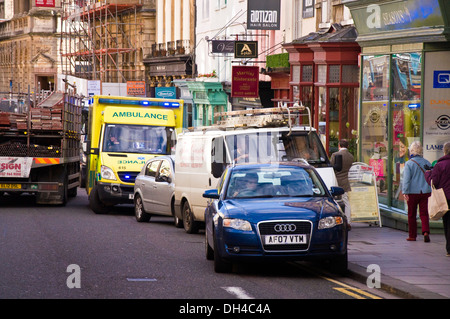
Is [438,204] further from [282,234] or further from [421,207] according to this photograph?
[282,234]

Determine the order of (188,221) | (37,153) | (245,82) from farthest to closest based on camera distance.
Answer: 1. (245,82)
2. (37,153)
3. (188,221)

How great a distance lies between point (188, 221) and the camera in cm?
1912

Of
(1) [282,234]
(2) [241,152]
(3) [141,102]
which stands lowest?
(1) [282,234]

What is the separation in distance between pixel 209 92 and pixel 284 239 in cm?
3825

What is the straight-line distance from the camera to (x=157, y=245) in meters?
16.3

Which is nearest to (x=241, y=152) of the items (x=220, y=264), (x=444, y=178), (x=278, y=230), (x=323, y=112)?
(x=444, y=178)

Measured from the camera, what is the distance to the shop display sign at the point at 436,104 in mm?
17719

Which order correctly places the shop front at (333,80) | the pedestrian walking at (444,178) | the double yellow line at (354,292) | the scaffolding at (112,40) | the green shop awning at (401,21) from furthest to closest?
the scaffolding at (112,40)
the shop front at (333,80)
the green shop awning at (401,21)
the pedestrian walking at (444,178)
the double yellow line at (354,292)

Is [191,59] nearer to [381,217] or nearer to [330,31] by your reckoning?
[330,31]

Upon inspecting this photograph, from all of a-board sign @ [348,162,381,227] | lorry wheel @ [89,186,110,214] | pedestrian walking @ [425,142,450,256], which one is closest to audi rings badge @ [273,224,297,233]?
pedestrian walking @ [425,142,450,256]

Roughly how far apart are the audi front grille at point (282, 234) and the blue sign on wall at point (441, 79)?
22.2 ft

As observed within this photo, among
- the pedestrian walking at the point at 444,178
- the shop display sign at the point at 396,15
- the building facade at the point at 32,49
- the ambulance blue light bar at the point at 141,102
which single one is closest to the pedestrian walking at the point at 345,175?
the shop display sign at the point at 396,15

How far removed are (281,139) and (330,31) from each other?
11.5 meters

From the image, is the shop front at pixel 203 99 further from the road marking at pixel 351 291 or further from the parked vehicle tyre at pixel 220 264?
the road marking at pixel 351 291
